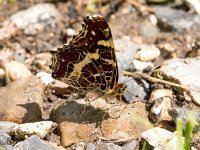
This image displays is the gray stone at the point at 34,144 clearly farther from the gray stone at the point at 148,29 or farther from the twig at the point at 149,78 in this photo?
the gray stone at the point at 148,29

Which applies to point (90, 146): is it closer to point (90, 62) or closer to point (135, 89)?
point (90, 62)

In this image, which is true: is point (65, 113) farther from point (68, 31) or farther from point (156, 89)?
point (68, 31)

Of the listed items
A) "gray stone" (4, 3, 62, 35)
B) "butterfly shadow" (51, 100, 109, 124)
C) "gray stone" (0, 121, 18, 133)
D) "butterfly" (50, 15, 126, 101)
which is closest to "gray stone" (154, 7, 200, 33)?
"gray stone" (4, 3, 62, 35)

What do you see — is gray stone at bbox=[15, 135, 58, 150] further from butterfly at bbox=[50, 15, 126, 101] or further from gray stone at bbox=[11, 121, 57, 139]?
butterfly at bbox=[50, 15, 126, 101]

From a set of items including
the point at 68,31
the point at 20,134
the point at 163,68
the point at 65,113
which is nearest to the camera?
the point at 20,134

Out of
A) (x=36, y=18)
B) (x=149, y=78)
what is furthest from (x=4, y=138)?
(x=36, y=18)

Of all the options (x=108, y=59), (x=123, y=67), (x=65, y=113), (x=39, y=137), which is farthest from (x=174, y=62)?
(x=39, y=137)
